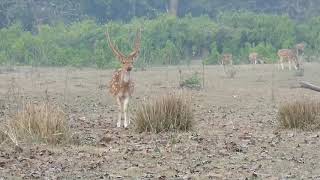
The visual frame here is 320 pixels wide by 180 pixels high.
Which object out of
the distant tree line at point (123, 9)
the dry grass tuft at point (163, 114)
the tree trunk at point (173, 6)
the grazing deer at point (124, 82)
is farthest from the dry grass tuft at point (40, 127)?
the tree trunk at point (173, 6)

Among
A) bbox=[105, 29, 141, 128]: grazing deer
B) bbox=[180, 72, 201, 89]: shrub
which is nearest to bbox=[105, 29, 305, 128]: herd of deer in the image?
bbox=[105, 29, 141, 128]: grazing deer

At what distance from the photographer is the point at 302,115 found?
617 inches

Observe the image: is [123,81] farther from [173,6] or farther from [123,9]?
[123,9]

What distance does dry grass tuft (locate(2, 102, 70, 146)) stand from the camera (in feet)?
44.9

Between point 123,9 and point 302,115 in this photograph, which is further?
point 123,9

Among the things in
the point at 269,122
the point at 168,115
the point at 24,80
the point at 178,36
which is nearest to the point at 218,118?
the point at 269,122

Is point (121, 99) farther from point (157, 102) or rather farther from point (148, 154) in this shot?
point (148, 154)

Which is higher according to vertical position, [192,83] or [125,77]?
[125,77]

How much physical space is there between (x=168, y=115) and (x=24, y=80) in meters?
15.1

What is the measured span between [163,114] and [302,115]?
250 cm

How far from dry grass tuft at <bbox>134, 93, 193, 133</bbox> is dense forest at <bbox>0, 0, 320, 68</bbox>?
21.9m

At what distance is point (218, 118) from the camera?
19.1 metres

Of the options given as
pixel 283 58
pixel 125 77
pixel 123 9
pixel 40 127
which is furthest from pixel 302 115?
pixel 123 9

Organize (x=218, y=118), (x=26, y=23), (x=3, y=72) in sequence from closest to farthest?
(x=218, y=118), (x=3, y=72), (x=26, y=23)
